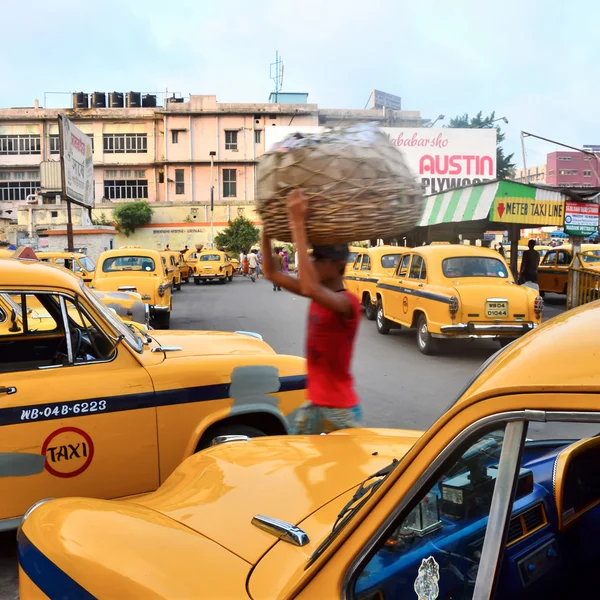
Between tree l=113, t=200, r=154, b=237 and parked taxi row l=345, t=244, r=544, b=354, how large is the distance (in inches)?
1731

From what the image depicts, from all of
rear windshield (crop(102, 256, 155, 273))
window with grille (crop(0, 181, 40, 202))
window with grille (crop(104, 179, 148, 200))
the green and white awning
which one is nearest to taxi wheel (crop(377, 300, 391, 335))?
the green and white awning

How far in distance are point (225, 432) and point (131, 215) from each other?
52.2 m

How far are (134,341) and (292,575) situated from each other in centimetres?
268

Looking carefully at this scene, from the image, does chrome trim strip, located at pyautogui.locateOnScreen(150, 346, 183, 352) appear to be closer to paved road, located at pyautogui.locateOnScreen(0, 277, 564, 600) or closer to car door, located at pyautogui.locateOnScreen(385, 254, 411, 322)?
paved road, located at pyautogui.locateOnScreen(0, 277, 564, 600)

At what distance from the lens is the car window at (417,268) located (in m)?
11.2

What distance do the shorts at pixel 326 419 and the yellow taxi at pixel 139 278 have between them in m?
9.62

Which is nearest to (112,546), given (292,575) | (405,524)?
(292,575)

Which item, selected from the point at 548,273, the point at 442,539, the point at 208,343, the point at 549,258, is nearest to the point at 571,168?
the point at 549,258

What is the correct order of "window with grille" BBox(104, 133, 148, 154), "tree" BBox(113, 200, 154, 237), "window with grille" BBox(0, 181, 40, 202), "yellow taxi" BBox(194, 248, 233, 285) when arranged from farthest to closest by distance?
"window with grille" BBox(0, 181, 40, 202), "window with grille" BBox(104, 133, 148, 154), "tree" BBox(113, 200, 154, 237), "yellow taxi" BBox(194, 248, 233, 285)

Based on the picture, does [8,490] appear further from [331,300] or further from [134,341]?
[331,300]

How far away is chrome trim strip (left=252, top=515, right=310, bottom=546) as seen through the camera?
178 centimetres

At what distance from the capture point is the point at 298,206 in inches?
107

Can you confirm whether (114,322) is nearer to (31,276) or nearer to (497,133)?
(31,276)

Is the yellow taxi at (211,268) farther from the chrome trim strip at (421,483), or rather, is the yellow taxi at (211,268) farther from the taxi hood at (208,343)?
the chrome trim strip at (421,483)
